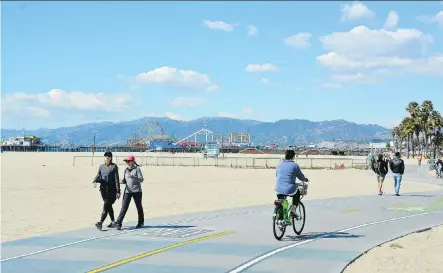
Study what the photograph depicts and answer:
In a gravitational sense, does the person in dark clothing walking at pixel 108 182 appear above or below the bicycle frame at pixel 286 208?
above

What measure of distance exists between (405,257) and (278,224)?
2.47 meters

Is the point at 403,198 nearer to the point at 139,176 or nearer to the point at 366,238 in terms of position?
the point at 366,238

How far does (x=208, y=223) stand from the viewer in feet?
45.6

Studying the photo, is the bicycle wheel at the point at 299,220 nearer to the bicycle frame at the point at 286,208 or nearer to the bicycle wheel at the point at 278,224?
the bicycle frame at the point at 286,208

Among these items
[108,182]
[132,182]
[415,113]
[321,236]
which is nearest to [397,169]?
[321,236]

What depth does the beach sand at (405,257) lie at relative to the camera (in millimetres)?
8820

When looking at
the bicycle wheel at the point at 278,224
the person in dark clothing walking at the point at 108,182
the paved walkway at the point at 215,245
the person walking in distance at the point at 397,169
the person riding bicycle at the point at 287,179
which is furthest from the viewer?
the person walking in distance at the point at 397,169

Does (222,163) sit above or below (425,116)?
below

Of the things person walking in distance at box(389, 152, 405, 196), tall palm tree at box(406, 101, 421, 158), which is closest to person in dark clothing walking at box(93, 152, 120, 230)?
person walking in distance at box(389, 152, 405, 196)

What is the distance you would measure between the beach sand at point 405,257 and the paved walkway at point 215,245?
27 cm

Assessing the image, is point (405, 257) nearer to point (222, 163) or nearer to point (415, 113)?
point (222, 163)

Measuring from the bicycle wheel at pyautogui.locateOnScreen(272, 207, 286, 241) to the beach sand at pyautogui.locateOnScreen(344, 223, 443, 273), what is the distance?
1.79m

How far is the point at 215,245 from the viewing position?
35.4 feet

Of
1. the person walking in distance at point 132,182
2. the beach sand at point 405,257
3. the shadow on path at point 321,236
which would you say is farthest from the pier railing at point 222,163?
the beach sand at point 405,257
